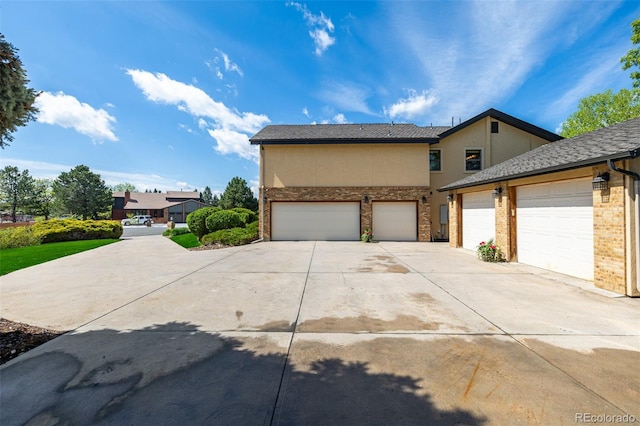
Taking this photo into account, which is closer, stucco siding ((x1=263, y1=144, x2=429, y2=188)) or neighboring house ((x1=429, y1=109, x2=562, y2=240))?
stucco siding ((x1=263, y1=144, x2=429, y2=188))

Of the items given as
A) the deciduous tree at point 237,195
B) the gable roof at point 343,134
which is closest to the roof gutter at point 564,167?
the gable roof at point 343,134

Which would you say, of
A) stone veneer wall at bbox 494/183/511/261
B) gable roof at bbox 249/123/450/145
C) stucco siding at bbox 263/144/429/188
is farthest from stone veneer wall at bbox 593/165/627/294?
gable roof at bbox 249/123/450/145

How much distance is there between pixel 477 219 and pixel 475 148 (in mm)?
6682

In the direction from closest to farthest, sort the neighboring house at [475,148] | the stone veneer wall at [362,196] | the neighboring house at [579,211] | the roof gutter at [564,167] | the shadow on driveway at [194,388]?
the shadow on driveway at [194,388] → the roof gutter at [564,167] → the neighboring house at [579,211] → the stone veneer wall at [362,196] → the neighboring house at [475,148]

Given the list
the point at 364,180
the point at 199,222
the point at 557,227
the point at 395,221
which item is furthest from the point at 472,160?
the point at 199,222

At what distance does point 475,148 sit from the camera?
15.3m

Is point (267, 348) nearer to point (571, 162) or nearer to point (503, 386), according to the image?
point (503, 386)

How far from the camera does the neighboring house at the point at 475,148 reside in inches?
596

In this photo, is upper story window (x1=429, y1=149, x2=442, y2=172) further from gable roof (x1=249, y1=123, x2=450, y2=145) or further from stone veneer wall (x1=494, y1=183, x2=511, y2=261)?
stone veneer wall (x1=494, y1=183, x2=511, y2=261)

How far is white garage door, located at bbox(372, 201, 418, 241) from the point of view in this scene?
48.7 feet

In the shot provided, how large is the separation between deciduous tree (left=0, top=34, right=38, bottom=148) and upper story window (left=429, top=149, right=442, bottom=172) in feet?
53.8

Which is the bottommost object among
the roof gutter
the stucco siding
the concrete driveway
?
the concrete driveway

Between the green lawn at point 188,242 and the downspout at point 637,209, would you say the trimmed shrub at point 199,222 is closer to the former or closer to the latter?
the green lawn at point 188,242

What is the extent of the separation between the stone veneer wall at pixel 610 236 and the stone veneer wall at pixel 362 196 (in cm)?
877
